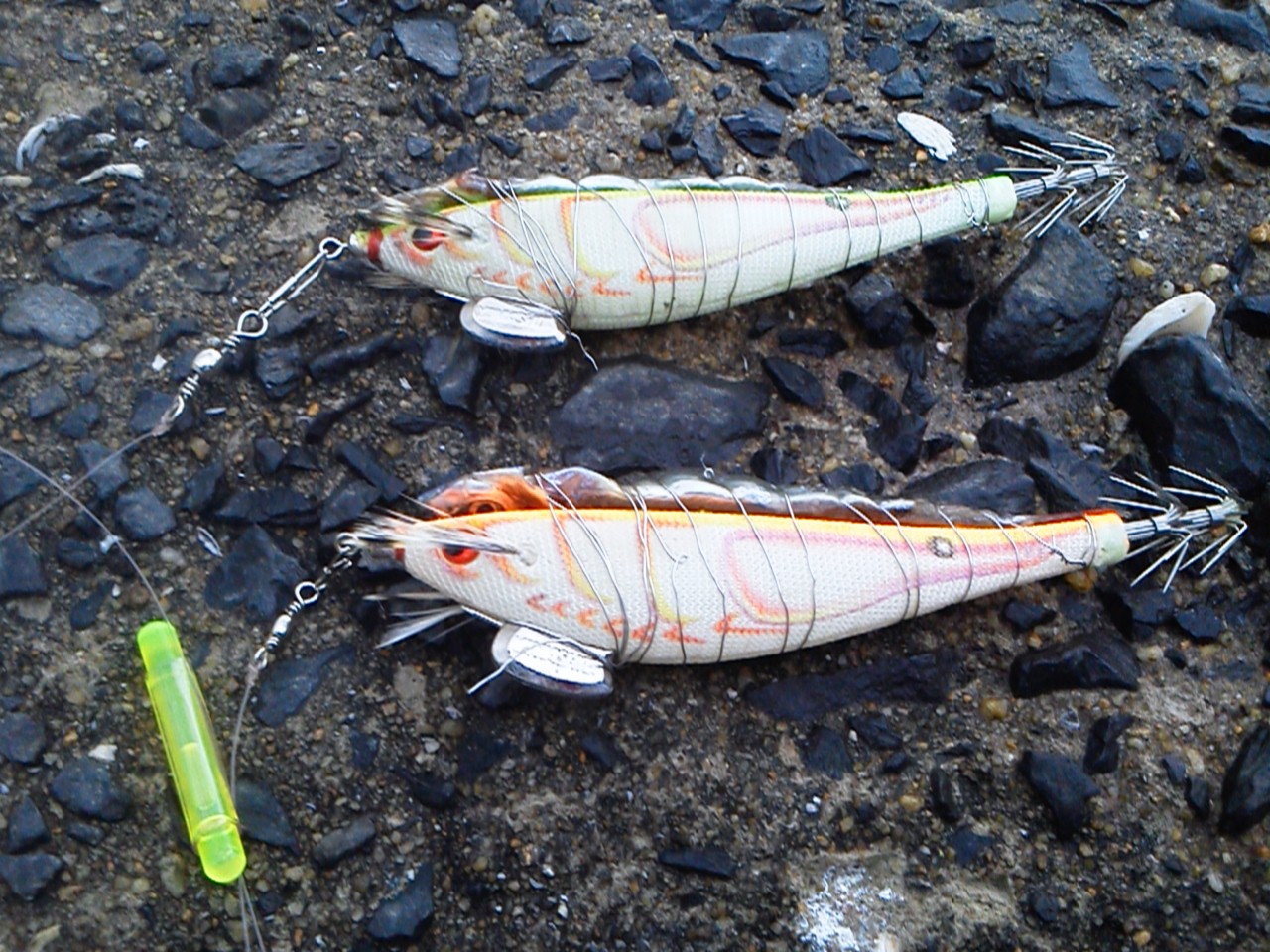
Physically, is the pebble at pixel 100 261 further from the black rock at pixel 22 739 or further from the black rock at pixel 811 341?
the black rock at pixel 811 341

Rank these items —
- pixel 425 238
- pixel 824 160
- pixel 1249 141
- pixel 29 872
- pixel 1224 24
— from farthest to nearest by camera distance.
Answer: pixel 1224 24
pixel 1249 141
pixel 824 160
pixel 425 238
pixel 29 872

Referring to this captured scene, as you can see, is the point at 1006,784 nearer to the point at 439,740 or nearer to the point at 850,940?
the point at 850,940

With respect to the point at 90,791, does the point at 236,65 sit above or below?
above

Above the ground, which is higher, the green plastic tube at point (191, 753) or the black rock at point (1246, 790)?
the black rock at point (1246, 790)

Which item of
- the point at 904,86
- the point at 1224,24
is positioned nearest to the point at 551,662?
the point at 904,86

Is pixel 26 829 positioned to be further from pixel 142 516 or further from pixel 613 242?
pixel 613 242

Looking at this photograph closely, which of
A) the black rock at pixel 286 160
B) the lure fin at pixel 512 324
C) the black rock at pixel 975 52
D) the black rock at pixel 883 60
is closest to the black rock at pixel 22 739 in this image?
the lure fin at pixel 512 324

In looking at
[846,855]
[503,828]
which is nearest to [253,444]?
[503,828]
